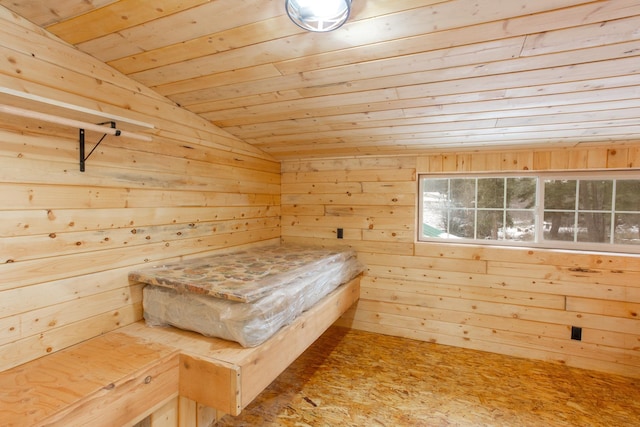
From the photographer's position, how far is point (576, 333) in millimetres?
2506

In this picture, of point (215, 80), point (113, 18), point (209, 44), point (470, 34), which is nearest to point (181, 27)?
point (209, 44)

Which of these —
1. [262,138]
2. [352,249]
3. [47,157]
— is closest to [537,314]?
[352,249]

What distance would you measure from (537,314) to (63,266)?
327 centimetres

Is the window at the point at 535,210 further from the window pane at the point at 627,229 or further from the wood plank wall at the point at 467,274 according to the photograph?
the wood plank wall at the point at 467,274

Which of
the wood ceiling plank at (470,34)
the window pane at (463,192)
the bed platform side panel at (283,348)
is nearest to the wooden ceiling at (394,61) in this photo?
the wood ceiling plank at (470,34)

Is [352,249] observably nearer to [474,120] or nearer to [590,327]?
[474,120]

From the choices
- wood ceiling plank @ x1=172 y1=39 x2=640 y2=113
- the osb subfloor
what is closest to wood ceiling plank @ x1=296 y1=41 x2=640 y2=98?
wood ceiling plank @ x1=172 y1=39 x2=640 y2=113

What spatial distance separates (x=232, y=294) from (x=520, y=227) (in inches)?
99.5

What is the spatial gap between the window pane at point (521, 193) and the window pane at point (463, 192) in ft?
0.94

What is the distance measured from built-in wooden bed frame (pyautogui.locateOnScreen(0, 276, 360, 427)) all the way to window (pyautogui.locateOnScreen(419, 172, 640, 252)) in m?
2.02

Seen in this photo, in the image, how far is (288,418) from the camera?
1.87 metres

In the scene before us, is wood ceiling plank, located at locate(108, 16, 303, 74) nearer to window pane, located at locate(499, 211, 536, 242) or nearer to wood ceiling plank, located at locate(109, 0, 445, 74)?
wood ceiling plank, located at locate(109, 0, 445, 74)

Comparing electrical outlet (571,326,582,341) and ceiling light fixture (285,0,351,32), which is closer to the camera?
ceiling light fixture (285,0,351,32)

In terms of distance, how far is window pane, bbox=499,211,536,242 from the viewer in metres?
2.73
